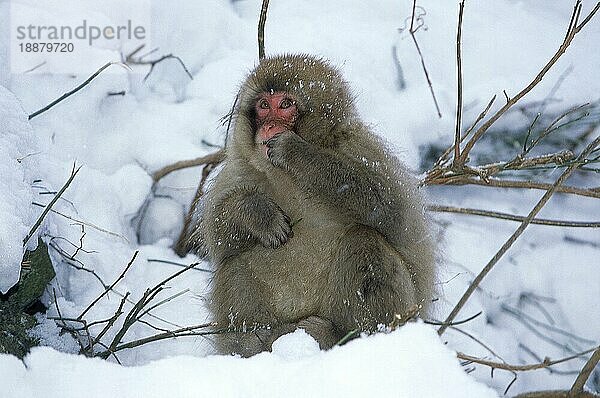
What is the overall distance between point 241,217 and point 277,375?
1553mm

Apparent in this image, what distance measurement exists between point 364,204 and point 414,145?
74.9 inches

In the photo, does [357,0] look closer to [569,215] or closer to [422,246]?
[569,215]

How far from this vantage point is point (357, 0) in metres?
5.75

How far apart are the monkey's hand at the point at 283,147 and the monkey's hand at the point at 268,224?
21 centimetres

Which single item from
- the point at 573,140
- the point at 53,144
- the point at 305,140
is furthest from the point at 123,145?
the point at 573,140

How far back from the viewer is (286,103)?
339 centimetres

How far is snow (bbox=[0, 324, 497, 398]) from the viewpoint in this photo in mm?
1845

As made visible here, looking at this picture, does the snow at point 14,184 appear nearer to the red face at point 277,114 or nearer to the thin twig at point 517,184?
the red face at point 277,114

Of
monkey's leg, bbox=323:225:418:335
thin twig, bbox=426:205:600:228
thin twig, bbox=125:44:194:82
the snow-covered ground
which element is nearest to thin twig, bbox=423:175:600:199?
thin twig, bbox=426:205:600:228

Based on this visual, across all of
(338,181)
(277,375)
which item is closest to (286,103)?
(338,181)

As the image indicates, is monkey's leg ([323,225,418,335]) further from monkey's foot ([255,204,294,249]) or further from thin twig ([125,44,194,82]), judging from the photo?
thin twig ([125,44,194,82])

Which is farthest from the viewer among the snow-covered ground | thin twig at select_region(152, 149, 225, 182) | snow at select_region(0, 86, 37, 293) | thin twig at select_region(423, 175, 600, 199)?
thin twig at select_region(152, 149, 225, 182)

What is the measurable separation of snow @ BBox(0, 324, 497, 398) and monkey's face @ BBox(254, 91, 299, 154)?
5.17ft

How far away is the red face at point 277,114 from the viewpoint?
3.38 m
